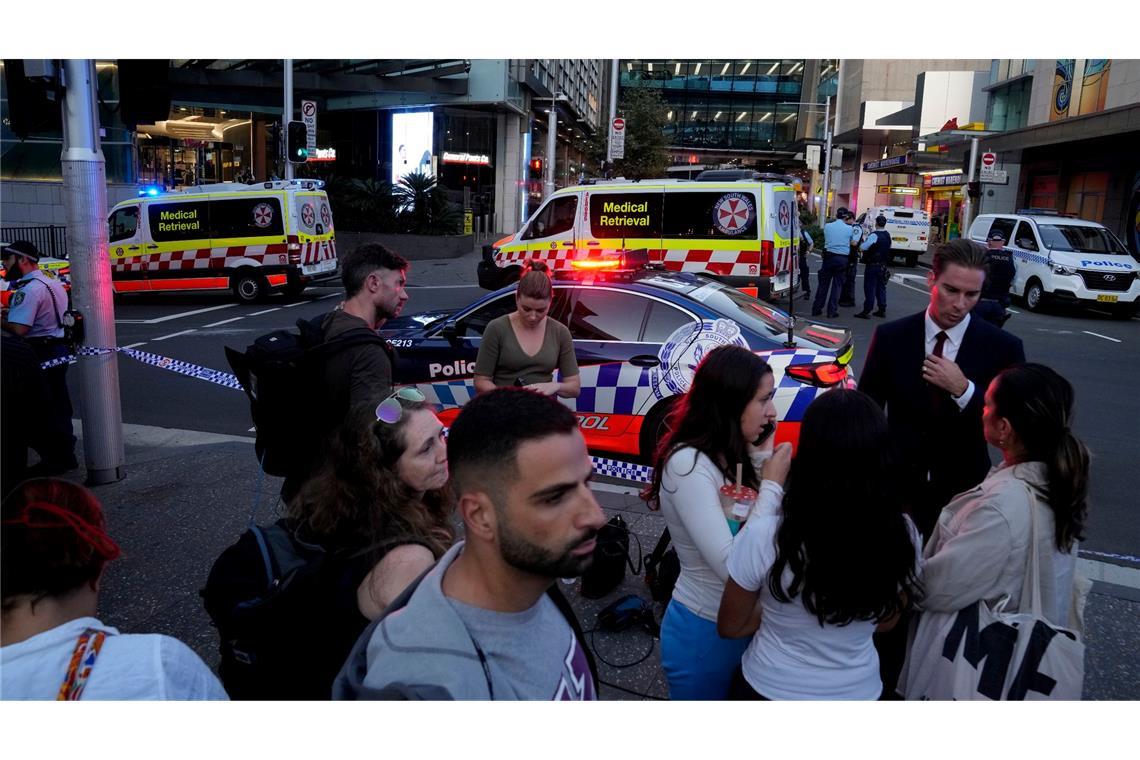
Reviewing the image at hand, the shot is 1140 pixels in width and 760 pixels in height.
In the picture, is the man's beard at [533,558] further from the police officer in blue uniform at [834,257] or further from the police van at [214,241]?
the police van at [214,241]

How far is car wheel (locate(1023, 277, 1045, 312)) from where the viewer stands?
17.1m

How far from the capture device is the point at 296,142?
18891 millimetres

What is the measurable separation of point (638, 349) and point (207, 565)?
10.6 ft

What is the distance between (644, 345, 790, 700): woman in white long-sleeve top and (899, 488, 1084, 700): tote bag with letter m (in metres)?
0.49

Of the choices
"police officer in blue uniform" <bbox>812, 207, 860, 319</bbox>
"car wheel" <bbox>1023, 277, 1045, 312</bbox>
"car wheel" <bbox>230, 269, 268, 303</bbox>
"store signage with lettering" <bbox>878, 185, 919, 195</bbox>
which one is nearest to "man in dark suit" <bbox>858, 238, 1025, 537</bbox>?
"police officer in blue uniform" <bbox>812, 207, 860, 319</bbox>

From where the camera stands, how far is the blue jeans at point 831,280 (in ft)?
48.9

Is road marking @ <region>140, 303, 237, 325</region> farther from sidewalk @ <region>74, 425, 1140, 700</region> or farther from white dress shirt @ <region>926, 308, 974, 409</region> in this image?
white dress shirt @ <region>926, 308, 974, 409</region>

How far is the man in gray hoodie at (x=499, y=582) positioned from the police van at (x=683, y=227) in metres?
12.2

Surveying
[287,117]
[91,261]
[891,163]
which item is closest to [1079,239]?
[287,117]

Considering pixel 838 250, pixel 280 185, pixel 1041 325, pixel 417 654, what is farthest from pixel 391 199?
pixel 417 654

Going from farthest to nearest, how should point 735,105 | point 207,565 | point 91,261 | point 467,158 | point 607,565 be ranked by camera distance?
point 735,105, point 467,158, point 91,261, point 207,565, point 607,565

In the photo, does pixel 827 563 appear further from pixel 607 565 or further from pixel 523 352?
pixel 523 352

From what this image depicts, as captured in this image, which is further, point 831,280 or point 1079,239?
point 1079,239

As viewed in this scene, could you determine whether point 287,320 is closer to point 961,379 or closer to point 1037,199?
point 961,379
